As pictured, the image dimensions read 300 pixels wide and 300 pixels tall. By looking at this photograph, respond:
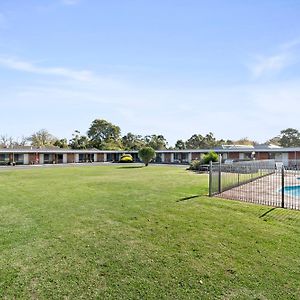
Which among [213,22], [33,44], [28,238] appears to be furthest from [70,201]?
[213,22]

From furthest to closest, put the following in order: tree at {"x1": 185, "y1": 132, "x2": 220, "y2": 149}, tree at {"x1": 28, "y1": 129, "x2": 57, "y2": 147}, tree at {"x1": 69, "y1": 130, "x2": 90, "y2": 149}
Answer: tree at {"x1": 185, "y1": 132, "x2": 220, "y2": 149} → tree at {"x1": 28, "y1": 129, "x2": 57, "y2": 147} → tree at {"x1": 69, "y1": 130, "x2": 90, "y2": 149}

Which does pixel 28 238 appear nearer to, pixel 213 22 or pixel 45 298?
pixel 45 298

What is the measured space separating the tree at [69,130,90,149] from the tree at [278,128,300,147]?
4587cm

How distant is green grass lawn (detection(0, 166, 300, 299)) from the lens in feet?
11.6

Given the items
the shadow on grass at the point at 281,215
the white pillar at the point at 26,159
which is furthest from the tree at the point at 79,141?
the shadow on grass at the point at 281,215

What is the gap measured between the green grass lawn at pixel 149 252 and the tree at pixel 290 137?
59736 mm

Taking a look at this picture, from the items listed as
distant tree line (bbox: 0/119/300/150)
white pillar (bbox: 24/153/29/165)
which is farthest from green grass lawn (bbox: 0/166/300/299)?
distant tree line (bbox: 0/119/300/150)

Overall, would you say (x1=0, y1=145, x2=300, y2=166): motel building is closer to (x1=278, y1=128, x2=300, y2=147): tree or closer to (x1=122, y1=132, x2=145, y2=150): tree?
(x1=122, y1=132, x2=145, y2=150): tree

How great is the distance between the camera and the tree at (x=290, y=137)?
6016 centimetres

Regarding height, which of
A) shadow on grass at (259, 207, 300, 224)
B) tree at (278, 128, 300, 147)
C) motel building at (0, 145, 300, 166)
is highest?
tree at (278, 128, 300, 147)

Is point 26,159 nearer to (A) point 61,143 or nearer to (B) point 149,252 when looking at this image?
(A) point 61,143

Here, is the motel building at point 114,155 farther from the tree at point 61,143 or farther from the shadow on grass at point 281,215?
the shadow on grass at point 281,215

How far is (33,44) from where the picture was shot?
42.8 feet

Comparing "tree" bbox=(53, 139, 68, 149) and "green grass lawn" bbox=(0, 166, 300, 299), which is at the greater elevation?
"tree" bbox=(53, 139, 68, 149)
